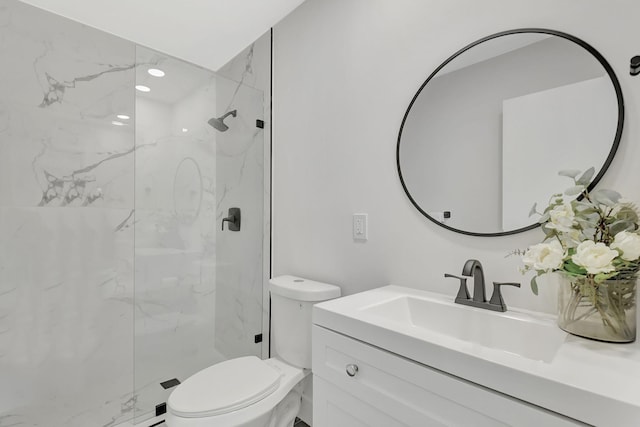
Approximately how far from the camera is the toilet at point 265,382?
114 cm

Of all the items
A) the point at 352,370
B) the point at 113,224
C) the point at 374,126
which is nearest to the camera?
the point at 352,370

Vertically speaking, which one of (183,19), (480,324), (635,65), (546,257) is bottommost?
(480,324)

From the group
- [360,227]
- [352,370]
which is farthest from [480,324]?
[360,227]

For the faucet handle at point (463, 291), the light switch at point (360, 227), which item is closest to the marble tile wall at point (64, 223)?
the light switch at point (360, 227)

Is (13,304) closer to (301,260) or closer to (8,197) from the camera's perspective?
(8,197)

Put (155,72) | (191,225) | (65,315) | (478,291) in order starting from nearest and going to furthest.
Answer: (478,291), (65,315), (155,72), (191,225)

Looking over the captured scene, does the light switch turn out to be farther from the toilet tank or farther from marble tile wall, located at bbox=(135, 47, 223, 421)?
marble tile wall, located at bbox=(135, 47, 223, 421)

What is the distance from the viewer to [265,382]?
51.2 inches

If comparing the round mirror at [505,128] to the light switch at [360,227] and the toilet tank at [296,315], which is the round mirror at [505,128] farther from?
the toilet tank at [296,315]

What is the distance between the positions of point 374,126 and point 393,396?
1.06 meters

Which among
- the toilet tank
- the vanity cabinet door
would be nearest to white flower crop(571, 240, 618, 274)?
the vanity cabinet door

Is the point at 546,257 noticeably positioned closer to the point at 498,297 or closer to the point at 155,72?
the point at 498,297

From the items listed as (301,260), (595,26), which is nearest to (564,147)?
(595,26)

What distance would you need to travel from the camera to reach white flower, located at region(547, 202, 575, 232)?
30.2 inches
